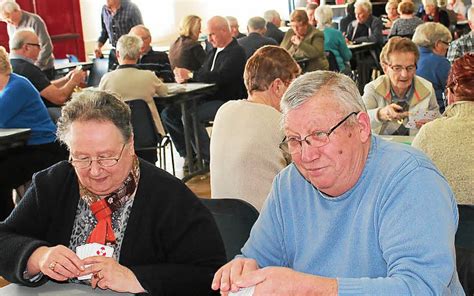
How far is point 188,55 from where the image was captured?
778 centimetres

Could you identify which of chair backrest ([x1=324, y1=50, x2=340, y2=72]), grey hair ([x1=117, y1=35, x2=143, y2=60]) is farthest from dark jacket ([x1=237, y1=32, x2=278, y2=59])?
grey hair ([x1=117, y1=35, x2=143, y2=60])

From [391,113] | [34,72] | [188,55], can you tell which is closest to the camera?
[391,113]

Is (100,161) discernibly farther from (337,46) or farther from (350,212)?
(337,46)

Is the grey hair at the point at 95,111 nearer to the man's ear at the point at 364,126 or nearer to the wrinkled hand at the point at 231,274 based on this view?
the wrinkled hand at the point at 231,274

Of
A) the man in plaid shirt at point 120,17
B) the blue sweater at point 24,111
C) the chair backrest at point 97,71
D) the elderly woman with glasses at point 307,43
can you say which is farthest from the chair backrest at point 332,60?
the blue sweater at point 24,111

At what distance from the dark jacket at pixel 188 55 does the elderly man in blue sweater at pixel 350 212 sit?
5896 millimetres

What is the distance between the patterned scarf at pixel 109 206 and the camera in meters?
2.31

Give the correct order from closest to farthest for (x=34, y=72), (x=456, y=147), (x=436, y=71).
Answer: (x=456, y=147), (x=436, y=71), (x=34, y=72)

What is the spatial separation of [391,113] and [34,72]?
3293 mm

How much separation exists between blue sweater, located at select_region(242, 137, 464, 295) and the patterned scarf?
0.45 metres

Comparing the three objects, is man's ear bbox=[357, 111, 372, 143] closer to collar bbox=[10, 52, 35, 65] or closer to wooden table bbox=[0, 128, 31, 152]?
wooden table bbox=[0, 128, 31, 152]

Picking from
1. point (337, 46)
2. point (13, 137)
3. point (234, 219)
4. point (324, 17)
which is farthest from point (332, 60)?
point (234, 219)

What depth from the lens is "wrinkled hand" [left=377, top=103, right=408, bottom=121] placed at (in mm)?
4141

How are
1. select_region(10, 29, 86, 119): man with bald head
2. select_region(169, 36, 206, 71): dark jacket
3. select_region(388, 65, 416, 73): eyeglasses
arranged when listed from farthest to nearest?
select_region(169, 36, 206, 71): dark jacket → select_region(10, 29, 86, 119): man with bald head → select_region(388, 65, 416, 73): eyeglasses
